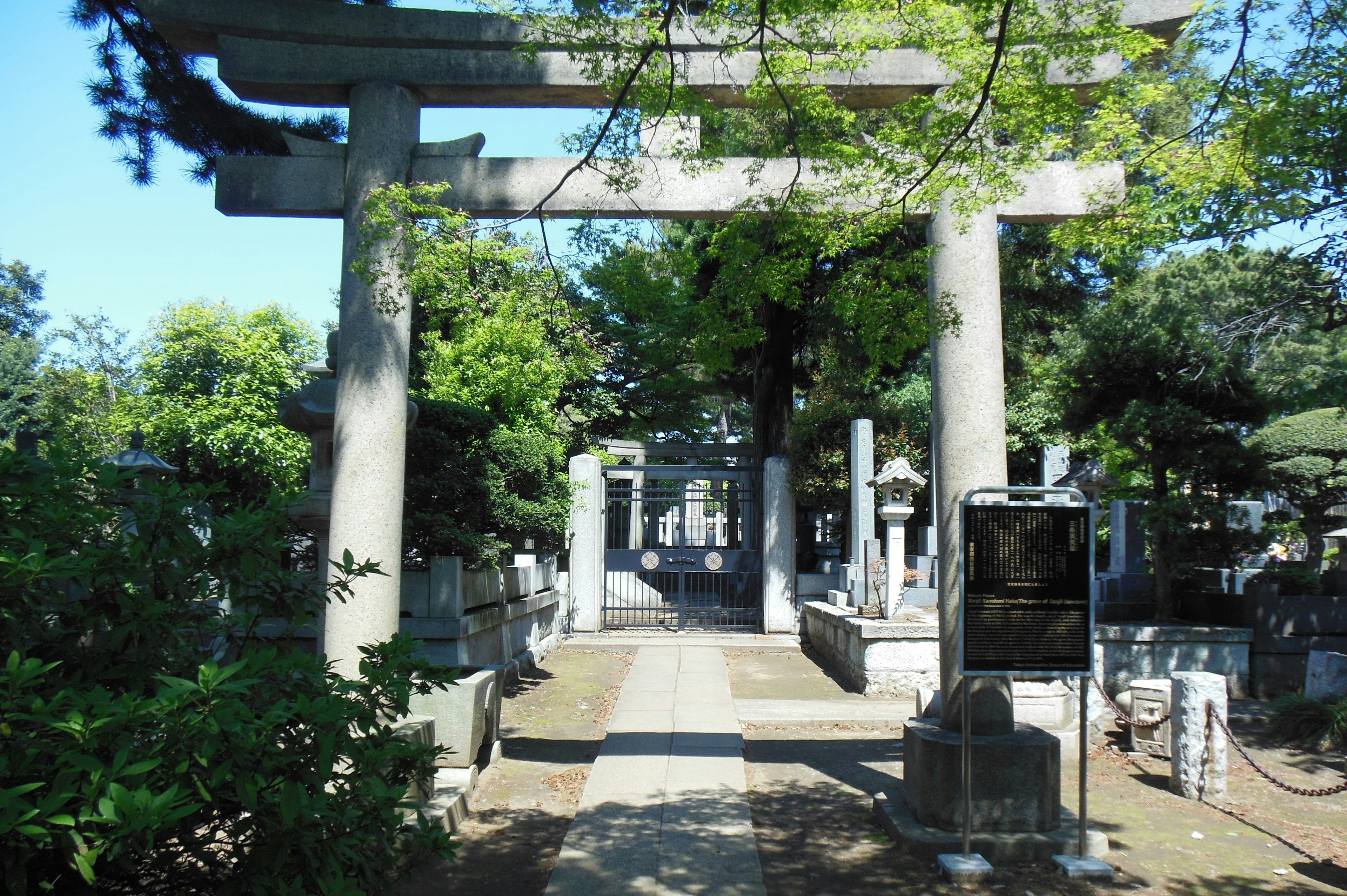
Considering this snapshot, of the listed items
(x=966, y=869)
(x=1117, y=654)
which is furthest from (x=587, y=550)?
(x=966, y=869)

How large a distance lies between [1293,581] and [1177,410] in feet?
9.51

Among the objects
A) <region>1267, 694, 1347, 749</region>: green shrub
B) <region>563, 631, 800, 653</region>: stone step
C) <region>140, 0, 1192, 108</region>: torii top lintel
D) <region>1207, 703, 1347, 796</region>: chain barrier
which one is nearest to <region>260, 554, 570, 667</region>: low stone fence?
<region>563, 631, 800, 653</region>: stone step

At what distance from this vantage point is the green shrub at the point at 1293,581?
1174 cm

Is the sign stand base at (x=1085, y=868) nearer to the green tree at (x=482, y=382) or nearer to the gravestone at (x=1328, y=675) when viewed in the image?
the green tree at (x=482, y=382)

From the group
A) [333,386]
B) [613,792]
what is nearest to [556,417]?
[333,386]

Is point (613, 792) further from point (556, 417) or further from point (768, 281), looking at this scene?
point (556, 417)

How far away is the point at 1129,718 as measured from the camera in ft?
28.3

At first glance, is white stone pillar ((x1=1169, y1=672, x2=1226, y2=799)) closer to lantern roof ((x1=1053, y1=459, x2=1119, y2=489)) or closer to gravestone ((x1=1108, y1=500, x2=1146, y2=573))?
lantern roof ((x1=1053, y1=459, x2=1119, y2=489))

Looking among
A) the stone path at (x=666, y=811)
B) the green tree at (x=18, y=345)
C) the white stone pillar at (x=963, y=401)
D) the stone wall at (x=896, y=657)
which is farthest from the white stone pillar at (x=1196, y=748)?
the green tree at (x=18, y=345)

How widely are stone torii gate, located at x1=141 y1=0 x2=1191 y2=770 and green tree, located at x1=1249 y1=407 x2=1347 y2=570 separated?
8.71 meters

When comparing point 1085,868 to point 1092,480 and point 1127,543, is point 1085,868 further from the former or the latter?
point 1127,543

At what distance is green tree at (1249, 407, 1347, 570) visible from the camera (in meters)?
13.2

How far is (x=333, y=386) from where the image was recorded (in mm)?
7645

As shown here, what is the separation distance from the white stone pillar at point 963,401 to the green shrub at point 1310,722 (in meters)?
4.56
